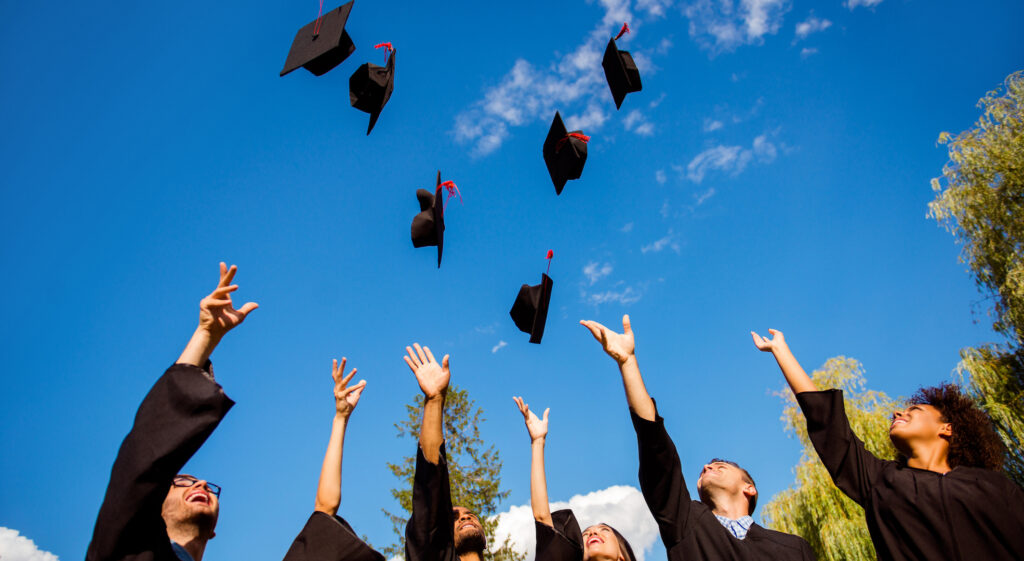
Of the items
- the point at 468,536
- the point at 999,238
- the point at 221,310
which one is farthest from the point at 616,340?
the point at 999,238

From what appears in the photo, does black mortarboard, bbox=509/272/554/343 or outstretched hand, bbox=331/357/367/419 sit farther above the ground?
black mortarboard, bbox=509/272/554/343

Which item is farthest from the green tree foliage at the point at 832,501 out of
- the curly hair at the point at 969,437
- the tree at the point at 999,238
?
the curly hair at the point at 969,437

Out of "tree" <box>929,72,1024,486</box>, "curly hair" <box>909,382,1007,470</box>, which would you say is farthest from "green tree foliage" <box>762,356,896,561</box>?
"curly hair" <box>909,382,1007,470</box>

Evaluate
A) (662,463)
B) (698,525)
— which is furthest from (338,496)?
(698,525)

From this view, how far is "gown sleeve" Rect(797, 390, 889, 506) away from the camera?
2842 millimetres

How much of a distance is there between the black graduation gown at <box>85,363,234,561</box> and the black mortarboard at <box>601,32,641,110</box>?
462 centimetres

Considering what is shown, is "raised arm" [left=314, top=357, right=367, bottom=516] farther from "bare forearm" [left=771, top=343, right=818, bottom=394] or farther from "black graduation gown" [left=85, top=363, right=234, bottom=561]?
"bare forearm" [left=771, top=343, right=818, bottom=394]

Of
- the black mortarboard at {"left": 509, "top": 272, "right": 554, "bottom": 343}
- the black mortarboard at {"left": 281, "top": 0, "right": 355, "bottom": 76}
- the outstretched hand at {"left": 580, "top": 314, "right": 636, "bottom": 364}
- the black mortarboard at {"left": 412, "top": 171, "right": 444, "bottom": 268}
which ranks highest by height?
the black mortarboard at {"left": 281, "top": 0, "right": 355, "bottom": 76}

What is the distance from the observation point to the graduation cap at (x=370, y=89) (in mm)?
4961

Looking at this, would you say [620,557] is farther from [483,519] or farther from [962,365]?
[483,519]

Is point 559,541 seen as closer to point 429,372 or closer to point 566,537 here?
point 566,537

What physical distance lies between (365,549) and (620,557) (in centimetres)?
160

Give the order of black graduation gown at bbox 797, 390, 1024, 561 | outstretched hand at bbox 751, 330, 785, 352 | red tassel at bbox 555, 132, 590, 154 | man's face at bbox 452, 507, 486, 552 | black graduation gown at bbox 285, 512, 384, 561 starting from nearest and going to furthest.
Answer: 1. black graduation gown at bbox 285, 512, 384, 561
2. black graduation gown at bbox 797, 390, 1024, 561
3. outstretched hand at bbox 751, 330, 785, 352
4. man's face at bbox 452, 507, 486, 552
5. red tassel at bbox 555, 132, 590, 154

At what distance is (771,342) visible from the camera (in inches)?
128
